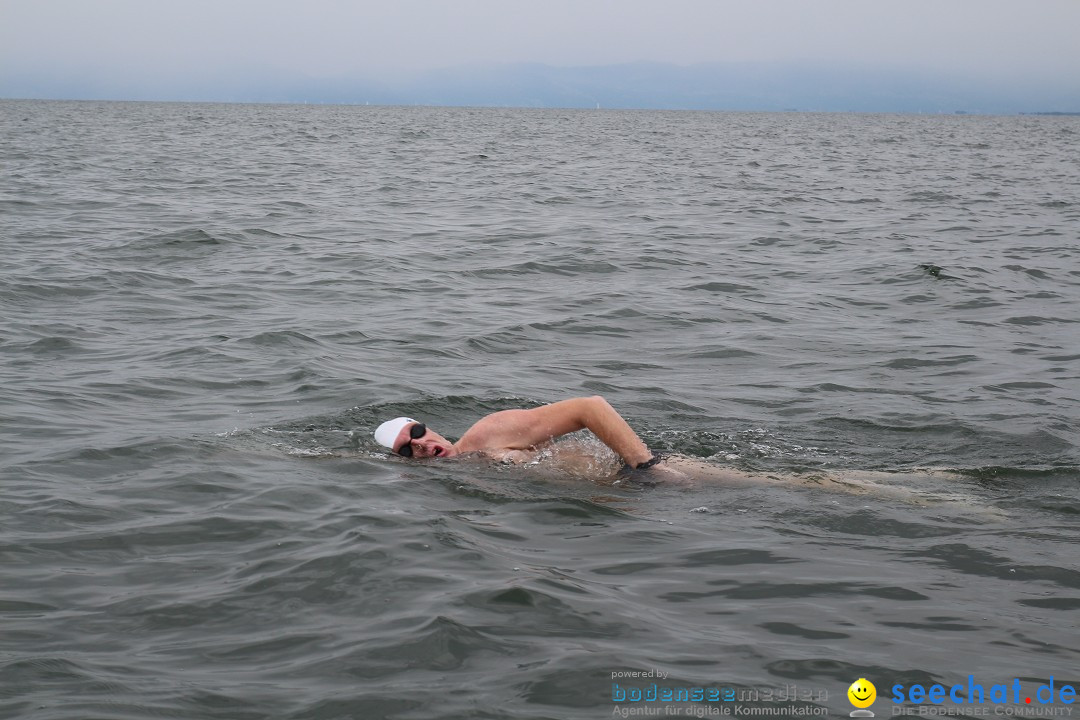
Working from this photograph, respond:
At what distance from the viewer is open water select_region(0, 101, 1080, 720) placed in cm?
441

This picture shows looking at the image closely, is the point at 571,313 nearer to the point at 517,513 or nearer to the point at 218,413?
the point at 218,413

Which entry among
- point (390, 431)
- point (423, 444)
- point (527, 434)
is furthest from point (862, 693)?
point (390, 431)

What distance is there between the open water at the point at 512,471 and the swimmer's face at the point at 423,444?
0.37 feet

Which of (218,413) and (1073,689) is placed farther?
(218,413)

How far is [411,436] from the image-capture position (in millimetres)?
7461

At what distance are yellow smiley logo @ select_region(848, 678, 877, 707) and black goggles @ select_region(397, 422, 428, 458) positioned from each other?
3.95 meters

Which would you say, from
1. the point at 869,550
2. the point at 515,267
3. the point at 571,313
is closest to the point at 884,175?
the point at 515,267

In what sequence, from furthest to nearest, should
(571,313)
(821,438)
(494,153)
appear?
(494,153) → (571,313) → (821,438)

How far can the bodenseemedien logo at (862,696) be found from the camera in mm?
3963

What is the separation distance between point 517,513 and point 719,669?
2340 mm

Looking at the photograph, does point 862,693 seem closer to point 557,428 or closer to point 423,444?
point 557,428

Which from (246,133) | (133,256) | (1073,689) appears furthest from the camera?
(246,133)

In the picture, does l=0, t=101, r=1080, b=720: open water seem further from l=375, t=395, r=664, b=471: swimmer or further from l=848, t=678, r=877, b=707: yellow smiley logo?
l=375, t=395, r=664, b=471: swimmer

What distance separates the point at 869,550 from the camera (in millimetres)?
5812
